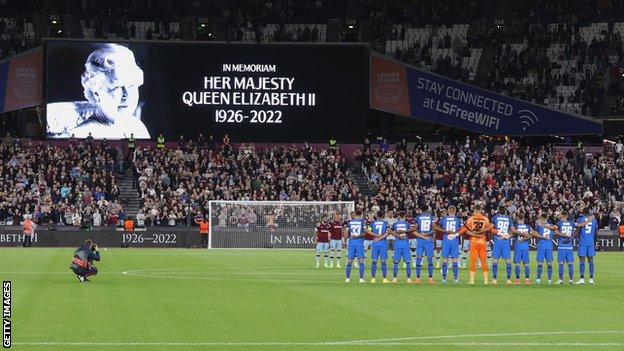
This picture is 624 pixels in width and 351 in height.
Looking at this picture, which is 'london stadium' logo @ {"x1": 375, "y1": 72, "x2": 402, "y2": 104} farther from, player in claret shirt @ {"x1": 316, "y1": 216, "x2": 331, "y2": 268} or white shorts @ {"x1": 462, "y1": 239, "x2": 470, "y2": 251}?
player in claret shirt @ {"x1": 316, "y1": 216, "x2": 331, "y2": 268}

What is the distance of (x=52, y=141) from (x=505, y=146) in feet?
82.2

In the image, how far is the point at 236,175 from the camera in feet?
223

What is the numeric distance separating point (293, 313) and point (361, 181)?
144 ft

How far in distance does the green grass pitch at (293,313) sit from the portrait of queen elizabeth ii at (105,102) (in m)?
26.2

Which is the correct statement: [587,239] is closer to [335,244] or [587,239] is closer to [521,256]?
[521,256]

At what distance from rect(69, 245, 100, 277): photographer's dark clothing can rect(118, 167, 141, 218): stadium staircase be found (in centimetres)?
2946

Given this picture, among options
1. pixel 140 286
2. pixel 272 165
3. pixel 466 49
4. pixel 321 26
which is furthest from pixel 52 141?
pixel 140 286

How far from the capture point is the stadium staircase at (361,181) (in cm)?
6862

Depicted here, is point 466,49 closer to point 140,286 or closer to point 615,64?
point 615,64

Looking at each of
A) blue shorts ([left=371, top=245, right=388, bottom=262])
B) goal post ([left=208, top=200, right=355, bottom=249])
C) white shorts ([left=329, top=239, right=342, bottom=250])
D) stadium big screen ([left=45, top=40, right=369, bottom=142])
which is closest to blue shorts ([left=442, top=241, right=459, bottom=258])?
blue shorts ([left=371, top=245, right=388, bottom=262])

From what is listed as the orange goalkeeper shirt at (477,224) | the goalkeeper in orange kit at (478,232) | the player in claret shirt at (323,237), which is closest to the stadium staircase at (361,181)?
the player in claret shirt at (323,237)

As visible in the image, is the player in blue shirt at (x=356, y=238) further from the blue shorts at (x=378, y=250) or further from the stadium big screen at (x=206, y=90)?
the stadium big screen at (x=206, y=90)

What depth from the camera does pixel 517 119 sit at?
71.8m

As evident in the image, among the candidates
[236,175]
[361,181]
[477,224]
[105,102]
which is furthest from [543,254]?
[105,102]
